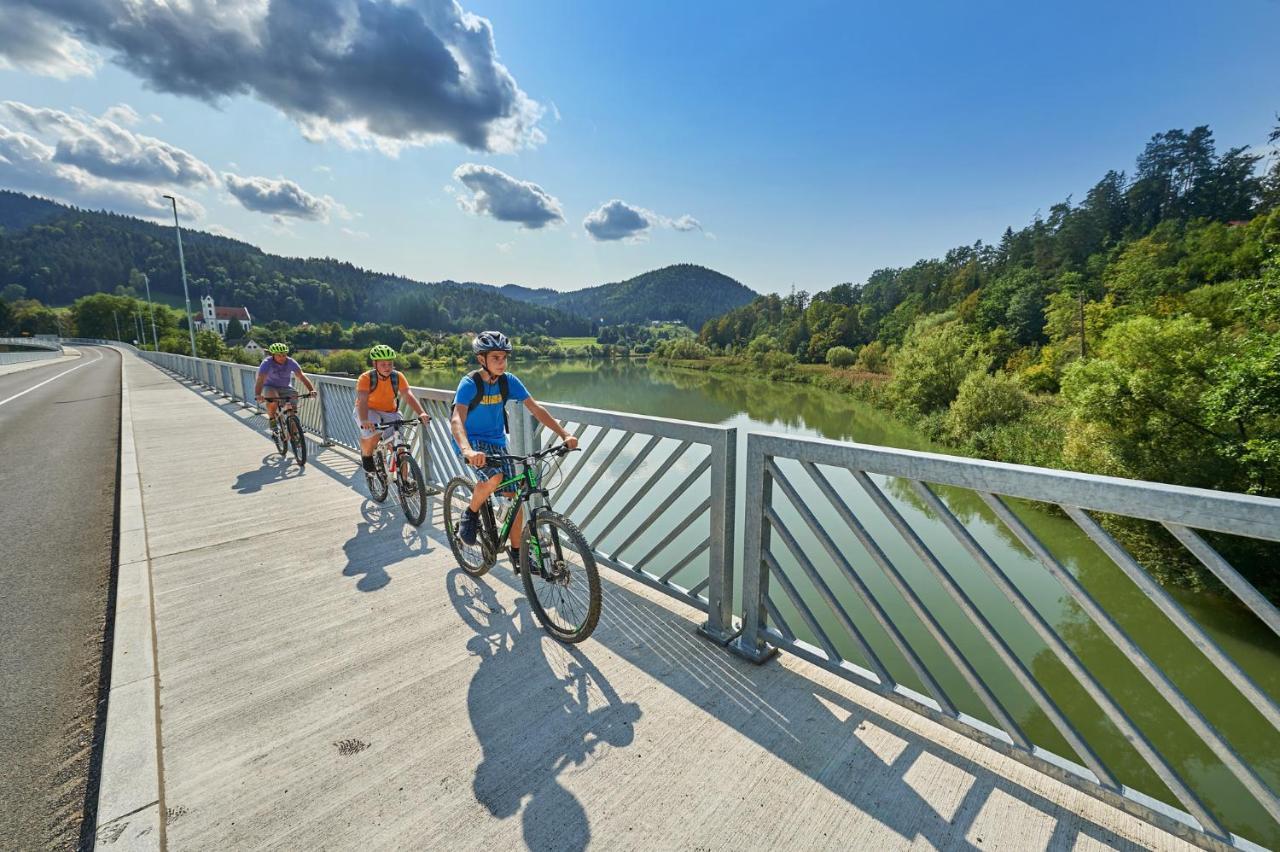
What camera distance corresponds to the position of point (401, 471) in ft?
15.4

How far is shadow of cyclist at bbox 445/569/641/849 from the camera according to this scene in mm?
1874

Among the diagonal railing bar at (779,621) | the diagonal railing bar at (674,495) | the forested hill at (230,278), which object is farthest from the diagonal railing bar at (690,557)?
the forested hill at (230,278)

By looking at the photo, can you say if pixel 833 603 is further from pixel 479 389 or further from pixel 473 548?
pixel 473 548

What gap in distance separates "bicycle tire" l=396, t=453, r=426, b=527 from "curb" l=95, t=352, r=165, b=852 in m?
1.71

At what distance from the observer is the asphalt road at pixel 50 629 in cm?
Result: 198

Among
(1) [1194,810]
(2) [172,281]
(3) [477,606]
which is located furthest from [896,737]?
(2) [172,281]

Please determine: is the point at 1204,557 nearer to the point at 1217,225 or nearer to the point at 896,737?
the point at 896,737

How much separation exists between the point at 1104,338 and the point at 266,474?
109ft

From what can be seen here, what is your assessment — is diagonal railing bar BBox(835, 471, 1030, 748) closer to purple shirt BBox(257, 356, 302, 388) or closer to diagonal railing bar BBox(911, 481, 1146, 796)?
diagonal railing bar BBox(911, 481, 1146, 796)

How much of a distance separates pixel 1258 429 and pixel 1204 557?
16.1 m

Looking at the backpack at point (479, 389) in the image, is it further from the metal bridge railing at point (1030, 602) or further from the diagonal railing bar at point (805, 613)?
the diagonal railing bar at point (805, 613)

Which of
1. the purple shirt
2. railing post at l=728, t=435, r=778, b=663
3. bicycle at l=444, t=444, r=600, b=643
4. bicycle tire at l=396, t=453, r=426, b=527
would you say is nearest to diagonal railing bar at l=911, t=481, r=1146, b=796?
railing post at l=728, t=435, r=778, b=663

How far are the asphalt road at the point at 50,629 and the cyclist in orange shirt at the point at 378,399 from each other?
6.54 ft

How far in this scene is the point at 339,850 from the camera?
1755 millimetres
